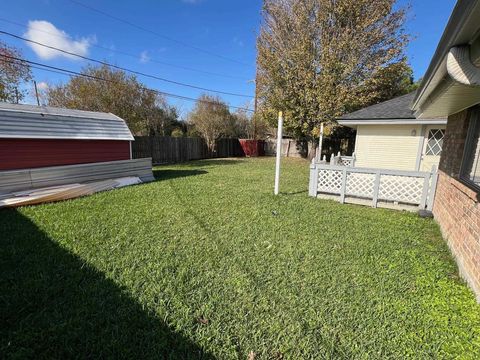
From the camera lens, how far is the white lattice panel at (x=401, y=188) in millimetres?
5688

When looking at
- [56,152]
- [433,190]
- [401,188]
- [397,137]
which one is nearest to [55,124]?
[56,152]

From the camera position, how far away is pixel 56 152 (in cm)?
751

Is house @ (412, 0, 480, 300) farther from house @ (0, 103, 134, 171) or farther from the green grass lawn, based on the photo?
house @ (0, 103, 134, 171)

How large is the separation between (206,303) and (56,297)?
1.56 metres

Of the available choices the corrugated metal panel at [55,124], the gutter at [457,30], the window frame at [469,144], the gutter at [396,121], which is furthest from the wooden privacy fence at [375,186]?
the corrugated metal panel at [55,124]

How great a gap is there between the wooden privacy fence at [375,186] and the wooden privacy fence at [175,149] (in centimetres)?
1057

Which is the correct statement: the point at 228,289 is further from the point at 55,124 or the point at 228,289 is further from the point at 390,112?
the point at 390,112

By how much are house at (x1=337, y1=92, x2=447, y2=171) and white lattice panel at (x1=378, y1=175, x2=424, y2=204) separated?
370cm

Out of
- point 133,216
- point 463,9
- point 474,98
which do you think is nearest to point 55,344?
point 133,216

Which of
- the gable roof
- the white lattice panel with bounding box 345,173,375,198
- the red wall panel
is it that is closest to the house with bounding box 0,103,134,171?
the red wall panel

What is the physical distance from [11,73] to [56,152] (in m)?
7.94

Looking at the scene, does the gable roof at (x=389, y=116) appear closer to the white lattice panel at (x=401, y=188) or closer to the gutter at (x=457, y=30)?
the white lattice panel at (x=401, y=188)

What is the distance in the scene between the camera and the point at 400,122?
846 centimetres

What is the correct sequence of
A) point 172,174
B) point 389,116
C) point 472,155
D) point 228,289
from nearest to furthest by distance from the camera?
1. point 228,289
2. point 472,155
3. point 389,116
4. point 172,174
